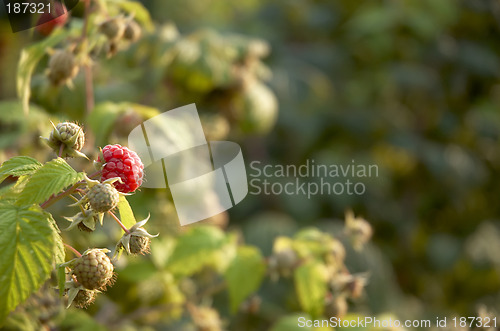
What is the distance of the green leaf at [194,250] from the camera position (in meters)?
1.17

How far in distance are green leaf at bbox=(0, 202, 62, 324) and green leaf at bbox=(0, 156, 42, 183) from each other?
0.05 meters

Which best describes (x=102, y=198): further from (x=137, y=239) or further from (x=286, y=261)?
(x=286, y=261)

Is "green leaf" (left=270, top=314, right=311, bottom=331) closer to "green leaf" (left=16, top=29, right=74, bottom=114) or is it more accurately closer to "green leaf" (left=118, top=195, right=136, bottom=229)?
"green leaf" (left=118, top=195, right=136, bottom=229)

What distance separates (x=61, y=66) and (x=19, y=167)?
424 mm

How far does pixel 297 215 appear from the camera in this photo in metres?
2.45

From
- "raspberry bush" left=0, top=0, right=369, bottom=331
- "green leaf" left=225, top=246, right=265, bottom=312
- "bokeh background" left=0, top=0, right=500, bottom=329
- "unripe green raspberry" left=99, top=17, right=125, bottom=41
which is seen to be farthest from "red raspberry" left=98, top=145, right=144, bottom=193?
"bokeh background" left=0, top=0, right=500, bottom=329

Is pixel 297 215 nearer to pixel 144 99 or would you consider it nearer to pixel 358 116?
pixel 358 116

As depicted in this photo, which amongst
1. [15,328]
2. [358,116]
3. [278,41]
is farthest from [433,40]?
[15,328]

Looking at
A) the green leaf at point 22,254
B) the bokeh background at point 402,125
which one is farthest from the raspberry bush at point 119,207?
the bokeh background at point 402,125

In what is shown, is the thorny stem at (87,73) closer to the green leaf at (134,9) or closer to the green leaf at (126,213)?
the green leaf at (134,9)

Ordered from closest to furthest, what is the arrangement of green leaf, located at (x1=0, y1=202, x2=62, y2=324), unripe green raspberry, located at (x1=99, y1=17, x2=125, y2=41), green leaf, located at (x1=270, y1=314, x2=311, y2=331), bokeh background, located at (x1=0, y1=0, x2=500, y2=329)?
green leaf, located at (x1=0, y1=202, x2=62, y2=324) → unripe green raspberry, located at (x1=99, y1=17, x2=125, y2=41) → green leaf, located at (x1=270, y1=314, x2=311, y2=331) → bokeh background, located at (x1=0, y1=0, x2=500, y2=329)

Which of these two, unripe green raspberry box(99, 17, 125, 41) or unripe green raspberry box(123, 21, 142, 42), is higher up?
unripe green raspberry box(99, 17, 125, 41)

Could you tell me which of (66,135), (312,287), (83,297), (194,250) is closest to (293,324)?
(312,287)

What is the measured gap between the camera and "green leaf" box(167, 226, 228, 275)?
1.17m
